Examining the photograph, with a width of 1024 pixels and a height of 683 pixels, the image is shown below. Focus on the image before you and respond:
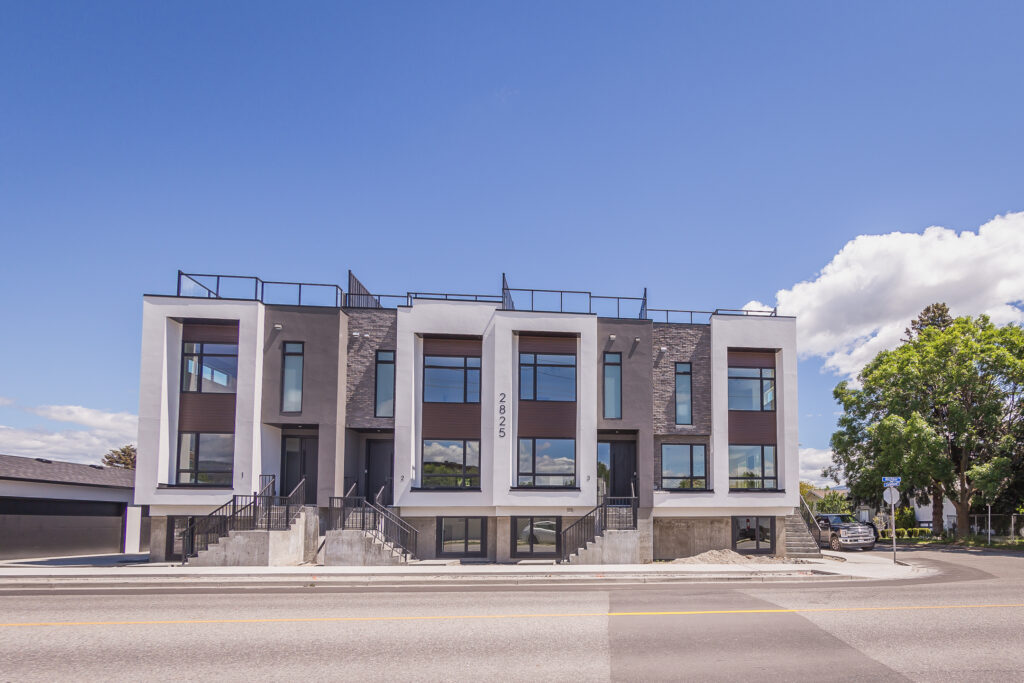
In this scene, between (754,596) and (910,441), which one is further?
(910,441)

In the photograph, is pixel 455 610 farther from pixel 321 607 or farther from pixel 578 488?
pixel 578 488

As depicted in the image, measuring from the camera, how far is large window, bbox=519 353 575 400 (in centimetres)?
2512

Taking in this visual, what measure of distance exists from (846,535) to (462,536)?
17142 mm

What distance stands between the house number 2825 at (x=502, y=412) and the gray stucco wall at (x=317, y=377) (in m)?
5.22

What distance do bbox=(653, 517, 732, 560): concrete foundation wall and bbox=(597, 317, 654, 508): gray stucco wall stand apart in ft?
5.74

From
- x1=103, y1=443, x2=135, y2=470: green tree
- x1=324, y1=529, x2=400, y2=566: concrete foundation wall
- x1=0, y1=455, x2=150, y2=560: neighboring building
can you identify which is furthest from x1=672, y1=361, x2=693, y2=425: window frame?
x1=103, y1=443, x2=135, y2=470: green tree

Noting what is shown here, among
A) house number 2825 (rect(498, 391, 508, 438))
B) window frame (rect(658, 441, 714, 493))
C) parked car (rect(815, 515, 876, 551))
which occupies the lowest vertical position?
parked car (rect(815, 515, 876, 551))

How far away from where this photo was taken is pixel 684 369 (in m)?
26.3

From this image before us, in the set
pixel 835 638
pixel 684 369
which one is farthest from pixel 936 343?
pixel 835 638

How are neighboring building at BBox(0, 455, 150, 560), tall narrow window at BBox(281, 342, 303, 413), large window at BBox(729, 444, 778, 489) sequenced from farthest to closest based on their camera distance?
neighboring building at BBox(0, 455, 150, 560) < large window at BBox(729, 444, 778, 489) < tall narrow window at BBox(281, 342, 303, 413)

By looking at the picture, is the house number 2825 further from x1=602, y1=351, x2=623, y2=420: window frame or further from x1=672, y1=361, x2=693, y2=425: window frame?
x1=672, y1=361, x2=693, y2=425: window frame

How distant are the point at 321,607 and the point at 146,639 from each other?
3.29 metres

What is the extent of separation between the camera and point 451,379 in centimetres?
2523

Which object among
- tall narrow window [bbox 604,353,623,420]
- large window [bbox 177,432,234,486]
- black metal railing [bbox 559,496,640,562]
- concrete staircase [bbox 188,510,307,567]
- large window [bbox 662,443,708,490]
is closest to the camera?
concrete staircase [bbox 188,510,307,567]
